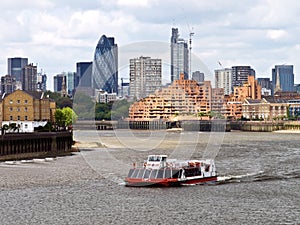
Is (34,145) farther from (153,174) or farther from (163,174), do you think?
(163,174)

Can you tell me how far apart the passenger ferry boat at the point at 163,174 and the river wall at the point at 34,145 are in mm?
27673

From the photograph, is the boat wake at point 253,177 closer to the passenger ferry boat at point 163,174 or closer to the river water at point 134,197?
the river water at point 134,197

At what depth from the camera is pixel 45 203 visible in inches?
2196

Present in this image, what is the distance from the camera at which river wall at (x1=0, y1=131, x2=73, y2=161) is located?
89938 millimetres

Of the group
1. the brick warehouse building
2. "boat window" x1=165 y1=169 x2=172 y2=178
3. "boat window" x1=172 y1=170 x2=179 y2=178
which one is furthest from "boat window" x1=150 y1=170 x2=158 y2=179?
the brick warehouse building

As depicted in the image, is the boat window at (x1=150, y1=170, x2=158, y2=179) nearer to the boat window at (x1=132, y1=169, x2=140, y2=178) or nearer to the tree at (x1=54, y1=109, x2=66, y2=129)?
the boat window at (x1=132, y1=169, x2=140, y2=178)

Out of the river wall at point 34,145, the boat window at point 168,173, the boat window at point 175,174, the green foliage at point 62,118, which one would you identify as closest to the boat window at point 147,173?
the boat window at point 168,173

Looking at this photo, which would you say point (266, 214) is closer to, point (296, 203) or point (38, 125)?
point (296, 203)

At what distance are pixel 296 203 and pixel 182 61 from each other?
10250cm

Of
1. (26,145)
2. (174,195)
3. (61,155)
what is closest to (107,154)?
(61,155)

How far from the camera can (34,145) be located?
322 feet

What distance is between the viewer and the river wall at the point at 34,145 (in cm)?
8994

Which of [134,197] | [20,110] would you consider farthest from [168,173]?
[20,110]

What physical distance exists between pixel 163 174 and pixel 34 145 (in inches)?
1423
